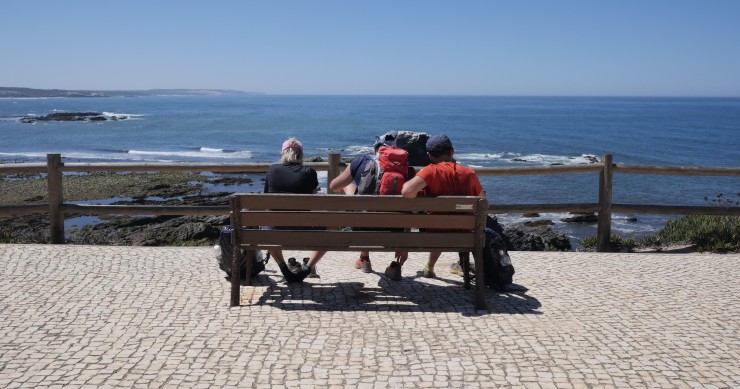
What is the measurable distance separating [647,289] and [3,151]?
47140 mm

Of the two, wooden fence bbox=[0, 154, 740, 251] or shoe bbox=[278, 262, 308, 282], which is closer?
shoe bbox=[278, 262, 308, 282]

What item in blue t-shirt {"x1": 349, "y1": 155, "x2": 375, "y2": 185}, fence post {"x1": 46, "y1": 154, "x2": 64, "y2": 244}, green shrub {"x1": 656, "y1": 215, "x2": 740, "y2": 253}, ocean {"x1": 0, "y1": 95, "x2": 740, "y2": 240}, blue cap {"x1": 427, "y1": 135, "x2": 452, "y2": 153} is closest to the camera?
blue cap {"x1": 427, "y1": 135, "x2": 452, "y2": 153}

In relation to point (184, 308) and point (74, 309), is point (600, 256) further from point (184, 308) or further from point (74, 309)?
point (74, 309)

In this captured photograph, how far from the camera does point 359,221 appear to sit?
18.8ft

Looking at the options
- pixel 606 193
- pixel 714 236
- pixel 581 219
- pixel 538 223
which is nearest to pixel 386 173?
pixel 606 193

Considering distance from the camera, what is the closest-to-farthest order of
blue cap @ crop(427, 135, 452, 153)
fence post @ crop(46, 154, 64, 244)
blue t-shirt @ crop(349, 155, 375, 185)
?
blue cap @ crop(427, 135, 452, 153) → blue t-shirt @ crop(349, 155, 375, 185) → fence post @ crop(46, 154, 64, 244)

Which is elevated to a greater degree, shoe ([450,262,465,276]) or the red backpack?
the red backpack

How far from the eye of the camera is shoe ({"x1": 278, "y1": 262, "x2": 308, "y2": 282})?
630 centimetres

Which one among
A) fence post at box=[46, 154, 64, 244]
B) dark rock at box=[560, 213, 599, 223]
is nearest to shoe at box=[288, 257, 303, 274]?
fence post at box=[46, 154, 64, 244]

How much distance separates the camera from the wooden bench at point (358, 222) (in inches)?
223

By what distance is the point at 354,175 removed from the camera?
256 inches

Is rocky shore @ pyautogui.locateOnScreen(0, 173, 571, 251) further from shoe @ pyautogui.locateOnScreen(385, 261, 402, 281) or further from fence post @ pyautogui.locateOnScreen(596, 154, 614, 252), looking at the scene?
fence post @ pyautogui.locateOnScreen(596, 154, 614, 252)

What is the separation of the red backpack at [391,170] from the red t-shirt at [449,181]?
0.32 metres

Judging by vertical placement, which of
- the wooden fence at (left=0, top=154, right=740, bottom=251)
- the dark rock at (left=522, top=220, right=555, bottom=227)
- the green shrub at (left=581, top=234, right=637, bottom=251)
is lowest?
the dark rock at (left=522, top=220, right=555, bottom=227)
